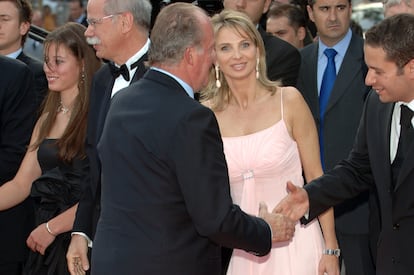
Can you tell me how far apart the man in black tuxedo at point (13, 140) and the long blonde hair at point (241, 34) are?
4.23 feet

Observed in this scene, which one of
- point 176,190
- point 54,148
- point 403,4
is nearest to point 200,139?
point 176,190

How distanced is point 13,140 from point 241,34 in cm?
176

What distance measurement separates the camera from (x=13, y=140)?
5.93 m

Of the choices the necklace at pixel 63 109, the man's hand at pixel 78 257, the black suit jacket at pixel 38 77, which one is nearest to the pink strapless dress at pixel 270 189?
the man's hand at pixel 78 257

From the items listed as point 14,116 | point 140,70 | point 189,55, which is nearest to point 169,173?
point 189,55

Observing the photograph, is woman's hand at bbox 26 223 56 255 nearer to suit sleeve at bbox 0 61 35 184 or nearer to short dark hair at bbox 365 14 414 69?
suit sleeve at bbox 0 61 35 184

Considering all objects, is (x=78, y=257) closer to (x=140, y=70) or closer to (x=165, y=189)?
(x=140, y=70)

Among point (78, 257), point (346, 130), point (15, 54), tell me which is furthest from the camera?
point (15, 54)

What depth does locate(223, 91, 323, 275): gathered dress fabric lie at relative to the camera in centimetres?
514

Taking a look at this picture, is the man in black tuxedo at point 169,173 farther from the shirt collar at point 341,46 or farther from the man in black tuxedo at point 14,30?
the man in black tuxedo at point 14,30

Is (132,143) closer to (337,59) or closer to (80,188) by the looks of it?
(80,188)

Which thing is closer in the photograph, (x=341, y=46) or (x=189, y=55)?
(x=189, y=55)

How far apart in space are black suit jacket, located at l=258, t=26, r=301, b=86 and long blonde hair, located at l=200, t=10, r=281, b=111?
68 cm

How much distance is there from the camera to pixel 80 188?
5.52 m
